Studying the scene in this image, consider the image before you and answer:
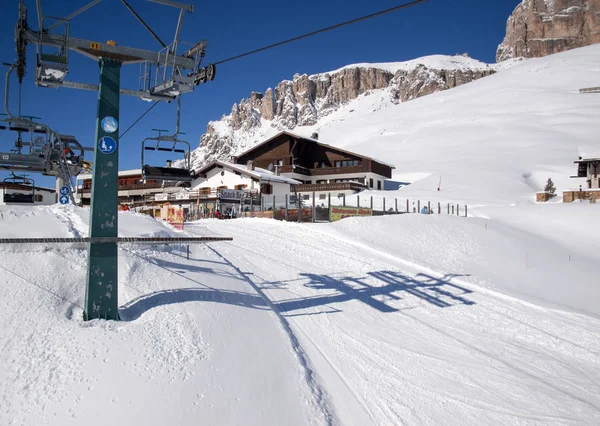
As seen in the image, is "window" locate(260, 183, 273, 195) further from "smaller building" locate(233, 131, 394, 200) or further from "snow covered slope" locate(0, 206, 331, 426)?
"snow covered slope" locate(0, 206, 331, 426)

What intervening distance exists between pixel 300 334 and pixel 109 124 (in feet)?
15.8

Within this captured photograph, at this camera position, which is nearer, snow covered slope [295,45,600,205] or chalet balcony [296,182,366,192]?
chalet balcony [296,182,366,192]

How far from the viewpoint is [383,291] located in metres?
11.3

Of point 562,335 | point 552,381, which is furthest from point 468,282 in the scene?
point 552,381

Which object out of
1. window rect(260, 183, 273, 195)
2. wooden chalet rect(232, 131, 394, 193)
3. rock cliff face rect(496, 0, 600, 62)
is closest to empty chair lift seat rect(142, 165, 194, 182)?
window rect(260, 183, 273, 195)

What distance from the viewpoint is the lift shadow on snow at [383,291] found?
386 inches

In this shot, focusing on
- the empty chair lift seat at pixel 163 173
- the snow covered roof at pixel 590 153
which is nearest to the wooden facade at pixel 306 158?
the snow covered roof at pixel 590 153

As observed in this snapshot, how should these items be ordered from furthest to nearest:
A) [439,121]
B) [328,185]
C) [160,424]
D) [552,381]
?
1. [439,121]
2. [328,185]
3. [552,381]
4. [160,424]

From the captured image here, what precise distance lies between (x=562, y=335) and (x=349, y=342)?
5.06 meters

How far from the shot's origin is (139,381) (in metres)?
4.68

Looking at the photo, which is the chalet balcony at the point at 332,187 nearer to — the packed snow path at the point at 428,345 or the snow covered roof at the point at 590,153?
the snow covered roof at the point at 590,153

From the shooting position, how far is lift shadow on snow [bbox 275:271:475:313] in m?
9.80

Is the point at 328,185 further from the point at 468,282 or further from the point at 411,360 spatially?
the point at 411,360

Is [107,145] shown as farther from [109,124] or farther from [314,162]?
[314,162]
